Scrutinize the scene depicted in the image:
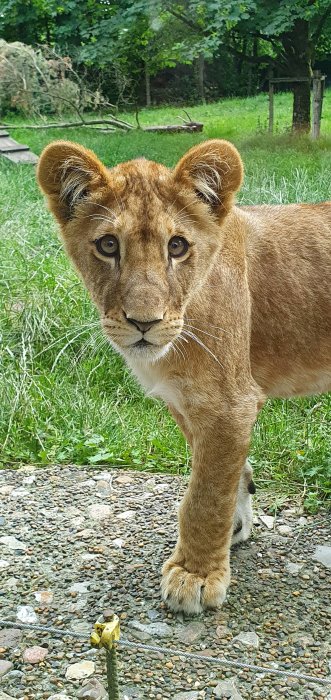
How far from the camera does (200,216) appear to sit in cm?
263

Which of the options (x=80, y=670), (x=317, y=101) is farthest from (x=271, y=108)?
(x=80, y=670)

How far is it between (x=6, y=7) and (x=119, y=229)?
443 inches

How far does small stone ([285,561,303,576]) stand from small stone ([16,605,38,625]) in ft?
2.92

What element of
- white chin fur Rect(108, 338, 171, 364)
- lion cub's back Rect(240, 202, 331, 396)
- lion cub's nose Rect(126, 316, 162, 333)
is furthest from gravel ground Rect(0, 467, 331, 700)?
lion cub's nose Rect(126, 316, 162, 333)

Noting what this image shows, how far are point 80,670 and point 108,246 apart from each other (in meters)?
1.22

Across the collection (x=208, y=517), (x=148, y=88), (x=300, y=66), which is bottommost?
(x=208, y=517)

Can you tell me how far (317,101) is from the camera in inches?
433

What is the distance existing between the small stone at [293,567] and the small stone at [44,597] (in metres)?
0.83

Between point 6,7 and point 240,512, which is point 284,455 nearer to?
point 240,512

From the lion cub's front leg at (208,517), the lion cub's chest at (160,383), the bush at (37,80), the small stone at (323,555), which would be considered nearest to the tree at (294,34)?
the bush at (37,80)

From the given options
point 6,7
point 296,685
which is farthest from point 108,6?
point 296,685

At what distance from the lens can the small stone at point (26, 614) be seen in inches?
110

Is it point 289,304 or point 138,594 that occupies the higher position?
point 289,304

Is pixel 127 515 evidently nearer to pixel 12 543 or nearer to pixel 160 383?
pixel 12 543
